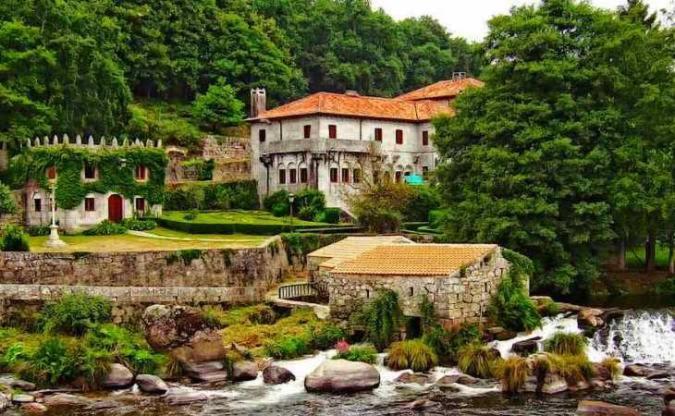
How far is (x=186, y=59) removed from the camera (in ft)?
279

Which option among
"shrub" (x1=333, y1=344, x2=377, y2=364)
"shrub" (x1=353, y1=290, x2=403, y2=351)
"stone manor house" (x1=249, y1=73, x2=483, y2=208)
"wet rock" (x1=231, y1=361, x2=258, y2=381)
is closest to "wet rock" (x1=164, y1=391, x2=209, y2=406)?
"wet rock" (x1=231, y1=361, x2=258, y2=381)

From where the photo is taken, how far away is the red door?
179 feet

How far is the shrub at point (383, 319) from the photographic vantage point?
1313 inches

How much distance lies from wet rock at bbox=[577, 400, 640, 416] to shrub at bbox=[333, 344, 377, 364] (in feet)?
26.4

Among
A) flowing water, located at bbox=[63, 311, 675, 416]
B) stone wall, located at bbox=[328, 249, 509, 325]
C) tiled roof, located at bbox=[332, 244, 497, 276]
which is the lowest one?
flowing water, located at bbox=[63, 311, 675, 416]

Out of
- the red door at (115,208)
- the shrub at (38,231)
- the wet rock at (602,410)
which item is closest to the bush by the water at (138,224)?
the red door at (115,208)

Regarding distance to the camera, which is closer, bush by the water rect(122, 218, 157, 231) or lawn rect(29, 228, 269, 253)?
lawn rect(29, 228, 269, 253)

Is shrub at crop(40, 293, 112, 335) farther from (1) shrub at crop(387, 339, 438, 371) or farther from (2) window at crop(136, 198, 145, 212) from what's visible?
(2) window at crop(136, 198, 145, 212)

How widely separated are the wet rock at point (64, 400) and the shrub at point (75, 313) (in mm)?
5825

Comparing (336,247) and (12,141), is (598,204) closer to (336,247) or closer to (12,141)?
(336,247)

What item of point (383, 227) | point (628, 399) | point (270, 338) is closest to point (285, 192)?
point (383, 227)

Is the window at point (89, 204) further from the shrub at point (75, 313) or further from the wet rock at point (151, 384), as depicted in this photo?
the wet rock at point (151, 384)

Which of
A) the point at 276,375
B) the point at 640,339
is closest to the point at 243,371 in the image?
the point at 276,375

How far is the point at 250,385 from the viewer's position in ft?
97.3
